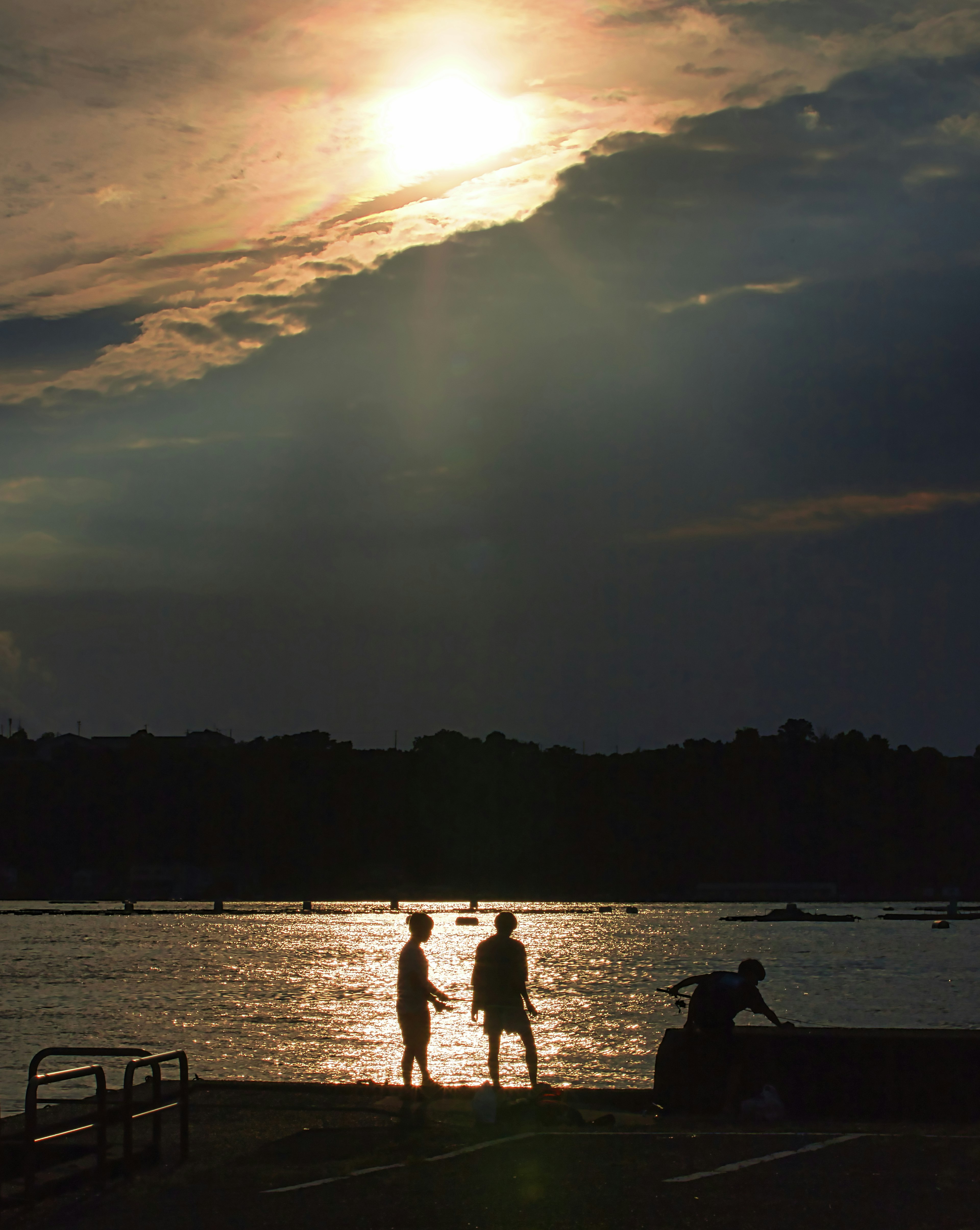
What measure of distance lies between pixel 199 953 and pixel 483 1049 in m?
82.4

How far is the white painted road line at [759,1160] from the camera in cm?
1298

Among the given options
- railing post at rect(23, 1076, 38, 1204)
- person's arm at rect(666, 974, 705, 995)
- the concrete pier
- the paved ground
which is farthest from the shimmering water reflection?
railing post at rect(23, 1076, 38, 1204)

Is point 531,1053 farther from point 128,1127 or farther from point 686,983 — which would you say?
point 128,1127

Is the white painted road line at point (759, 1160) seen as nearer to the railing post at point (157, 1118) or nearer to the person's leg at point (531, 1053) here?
the person's leg at point (531, 1053)

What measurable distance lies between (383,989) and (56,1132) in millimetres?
74874

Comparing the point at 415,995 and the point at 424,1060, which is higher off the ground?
the point at 415,995

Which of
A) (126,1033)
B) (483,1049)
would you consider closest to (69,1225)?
(483,1049)

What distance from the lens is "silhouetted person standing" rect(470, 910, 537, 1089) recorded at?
723 inches

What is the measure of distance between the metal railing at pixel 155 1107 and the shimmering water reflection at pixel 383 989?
20.8 meters

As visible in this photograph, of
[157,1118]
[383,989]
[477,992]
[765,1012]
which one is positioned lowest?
[383,989]

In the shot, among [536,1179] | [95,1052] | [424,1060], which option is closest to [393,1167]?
[536,1179]

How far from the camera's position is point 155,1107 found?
14734 millimetres

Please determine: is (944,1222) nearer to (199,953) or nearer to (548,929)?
(199,953)

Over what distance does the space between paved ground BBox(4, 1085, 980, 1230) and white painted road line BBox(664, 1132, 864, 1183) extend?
1.1 inches
